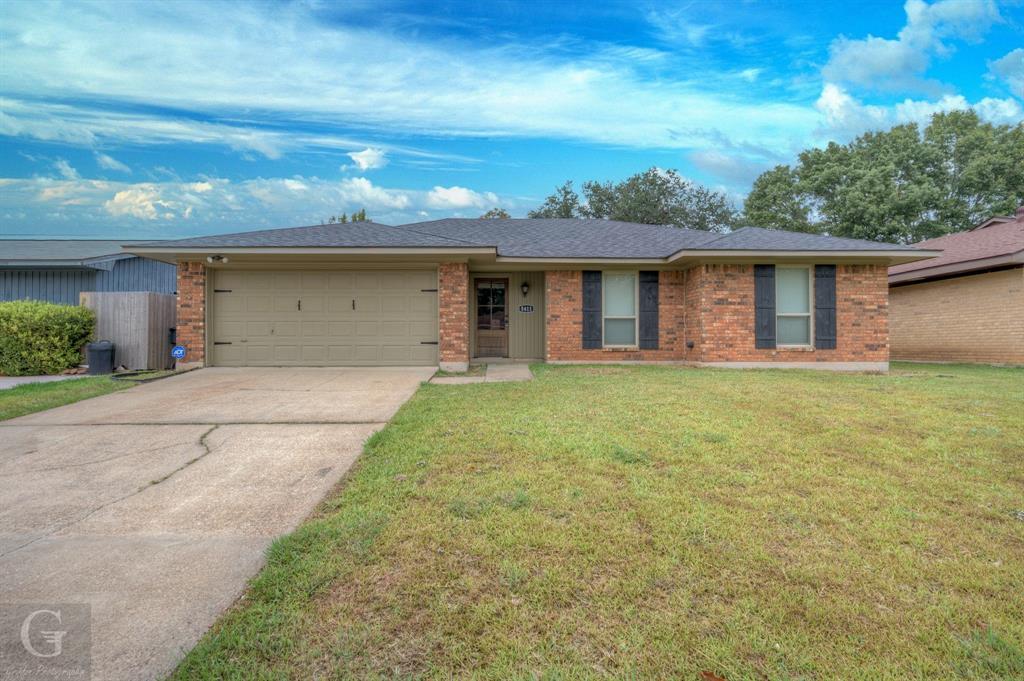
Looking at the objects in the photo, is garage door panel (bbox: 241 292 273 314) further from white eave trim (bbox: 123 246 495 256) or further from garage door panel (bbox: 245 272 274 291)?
white eave trim (bbox: 123 246 495 256)

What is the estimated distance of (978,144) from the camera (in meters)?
22.8

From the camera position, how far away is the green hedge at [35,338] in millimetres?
8633

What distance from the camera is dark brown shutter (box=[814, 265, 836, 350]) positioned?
10000 millimetres

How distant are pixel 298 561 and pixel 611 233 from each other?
39.6ft

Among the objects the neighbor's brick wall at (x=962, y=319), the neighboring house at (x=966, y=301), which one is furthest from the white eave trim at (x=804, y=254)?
the neighbor's brick wall at (x=962, y=319)

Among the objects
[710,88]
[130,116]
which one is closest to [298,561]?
[710,88]

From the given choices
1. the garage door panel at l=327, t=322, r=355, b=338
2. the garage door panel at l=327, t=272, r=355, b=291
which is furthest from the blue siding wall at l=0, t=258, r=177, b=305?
the garage door panel at l=327, t=322, r=355, b=338

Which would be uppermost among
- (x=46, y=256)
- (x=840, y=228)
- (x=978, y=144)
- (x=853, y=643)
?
(x=978, y=144)

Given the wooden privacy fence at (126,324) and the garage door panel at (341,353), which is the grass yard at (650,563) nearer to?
the garage door panel at (341,353)

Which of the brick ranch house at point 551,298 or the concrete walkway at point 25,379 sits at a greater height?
the brick ranch house at point 551,298

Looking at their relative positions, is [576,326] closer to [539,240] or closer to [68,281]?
[539,240]

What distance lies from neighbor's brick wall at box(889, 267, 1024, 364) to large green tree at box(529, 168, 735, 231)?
17.6m

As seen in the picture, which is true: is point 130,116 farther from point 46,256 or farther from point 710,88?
point 710,88

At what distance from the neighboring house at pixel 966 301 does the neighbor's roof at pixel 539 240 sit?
3.26 m
